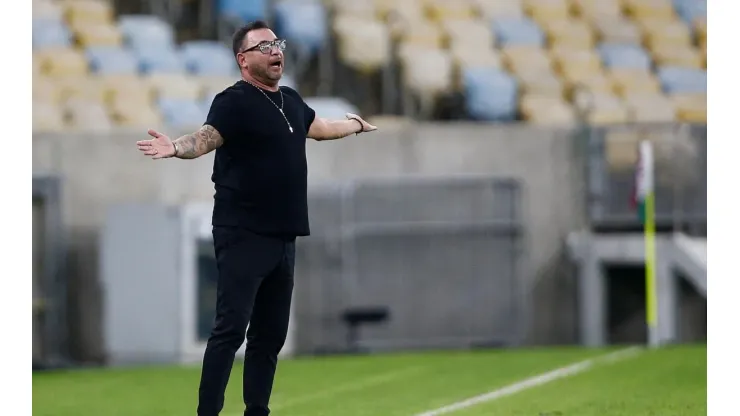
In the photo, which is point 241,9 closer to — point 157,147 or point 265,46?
point 265,46

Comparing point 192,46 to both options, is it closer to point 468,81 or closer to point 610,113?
point 468,81

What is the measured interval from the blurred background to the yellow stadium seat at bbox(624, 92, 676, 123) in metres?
0.03

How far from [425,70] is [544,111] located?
4.30ft

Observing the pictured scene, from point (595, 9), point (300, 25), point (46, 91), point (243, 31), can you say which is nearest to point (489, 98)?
point (300, 25)

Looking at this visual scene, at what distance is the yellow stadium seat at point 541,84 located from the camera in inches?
669

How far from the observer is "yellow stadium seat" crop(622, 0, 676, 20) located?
755 inches

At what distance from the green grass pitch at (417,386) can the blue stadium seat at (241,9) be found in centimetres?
513

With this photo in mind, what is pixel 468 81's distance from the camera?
1653 centimetres

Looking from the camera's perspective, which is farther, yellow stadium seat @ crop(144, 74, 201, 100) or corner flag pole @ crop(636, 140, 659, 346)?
yellow stadium seat @ crop(144, 74, 201, 100)

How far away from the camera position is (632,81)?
1759cm

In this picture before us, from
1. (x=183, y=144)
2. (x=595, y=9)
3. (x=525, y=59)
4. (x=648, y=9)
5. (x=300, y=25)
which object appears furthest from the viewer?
(x=648, y=9)

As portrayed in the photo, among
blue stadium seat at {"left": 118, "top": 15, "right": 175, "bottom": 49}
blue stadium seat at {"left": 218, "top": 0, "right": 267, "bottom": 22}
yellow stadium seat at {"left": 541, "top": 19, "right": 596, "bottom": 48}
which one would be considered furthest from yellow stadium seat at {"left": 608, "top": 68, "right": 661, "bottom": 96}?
blue stadium seat at {"left": 118, "top": 15, "right": 175, "bottom": 49}

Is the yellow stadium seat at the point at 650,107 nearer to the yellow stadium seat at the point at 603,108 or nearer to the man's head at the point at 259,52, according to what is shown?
the yellow stadium seat at the point at 603,108

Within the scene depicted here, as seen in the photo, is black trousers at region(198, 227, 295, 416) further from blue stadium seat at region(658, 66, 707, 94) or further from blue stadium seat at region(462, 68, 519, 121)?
blue stadium seat at region(658, 66, 707, 94)
